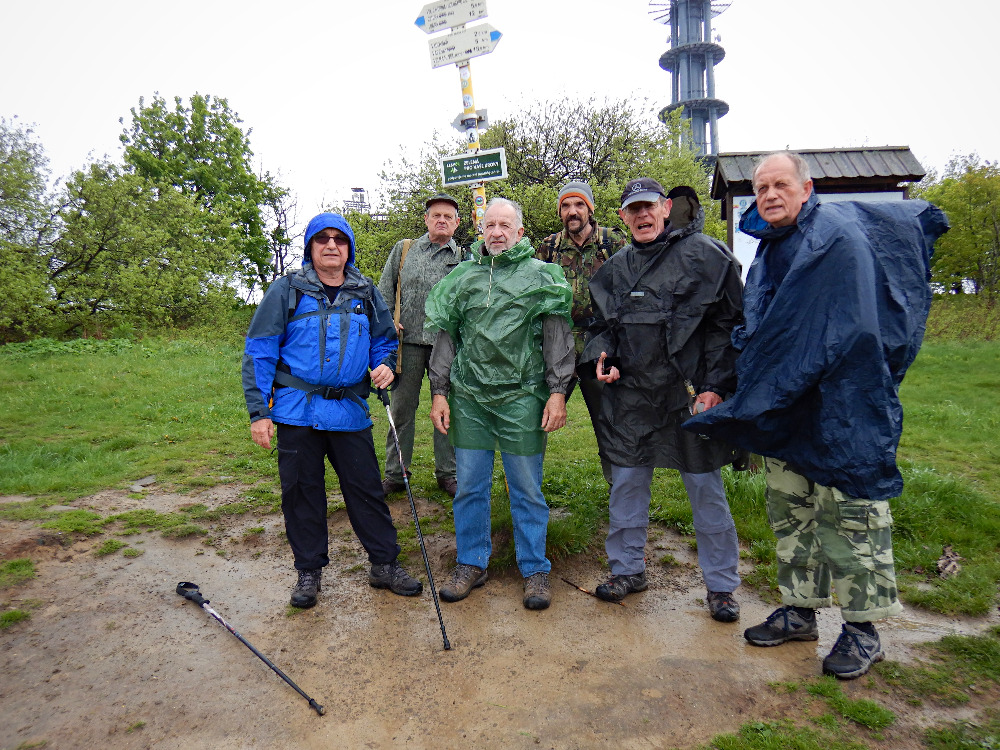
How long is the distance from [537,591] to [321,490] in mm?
1389

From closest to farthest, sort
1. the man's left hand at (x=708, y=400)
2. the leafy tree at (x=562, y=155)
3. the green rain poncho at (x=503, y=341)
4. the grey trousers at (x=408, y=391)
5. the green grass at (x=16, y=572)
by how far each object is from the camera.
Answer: the man's left hand at (x=708, y=400)
the green rain poncho at (x=503, y=341)
the green grass at (x=16, y=572)
the grey trousers at (x=408, y=391)
the leafy tree at (x=562, y=155)

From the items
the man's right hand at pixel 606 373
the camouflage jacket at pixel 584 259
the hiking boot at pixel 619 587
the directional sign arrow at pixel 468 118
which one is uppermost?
the directional sign arrow at pixel 468 118

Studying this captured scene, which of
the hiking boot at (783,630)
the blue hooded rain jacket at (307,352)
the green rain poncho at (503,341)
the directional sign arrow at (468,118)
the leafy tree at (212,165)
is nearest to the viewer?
the hiking boot at (783,630)

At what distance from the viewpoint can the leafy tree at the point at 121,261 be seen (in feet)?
61.4

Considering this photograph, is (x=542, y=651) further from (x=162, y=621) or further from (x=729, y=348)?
(x=162, y=621)

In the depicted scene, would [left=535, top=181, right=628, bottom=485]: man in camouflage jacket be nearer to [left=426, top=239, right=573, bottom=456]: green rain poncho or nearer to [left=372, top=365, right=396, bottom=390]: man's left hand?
[left=426, top=239, right=573, bottom=456]: green rain poncho

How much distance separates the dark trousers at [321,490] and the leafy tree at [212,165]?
27325mm

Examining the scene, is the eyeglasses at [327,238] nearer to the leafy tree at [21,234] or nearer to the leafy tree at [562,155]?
the leafy tree at [562,155]

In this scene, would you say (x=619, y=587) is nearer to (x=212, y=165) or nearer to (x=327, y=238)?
(x=327, y=238)

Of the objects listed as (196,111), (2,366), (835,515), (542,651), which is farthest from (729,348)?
(196,111)

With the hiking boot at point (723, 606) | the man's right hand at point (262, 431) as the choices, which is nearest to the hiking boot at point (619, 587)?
the hiking boot at point (723, 606)

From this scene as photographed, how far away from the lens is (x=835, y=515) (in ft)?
9.36

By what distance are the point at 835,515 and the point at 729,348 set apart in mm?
937

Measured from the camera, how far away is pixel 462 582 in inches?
145
